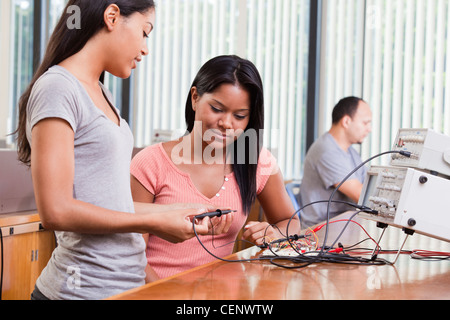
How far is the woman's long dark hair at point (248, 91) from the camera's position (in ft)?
5.30

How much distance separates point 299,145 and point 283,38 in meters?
0.97

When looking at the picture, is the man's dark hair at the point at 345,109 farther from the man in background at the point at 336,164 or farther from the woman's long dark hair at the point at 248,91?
the woman's long dark hair at the point at 248,91

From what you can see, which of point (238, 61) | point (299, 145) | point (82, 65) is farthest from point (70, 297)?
point (299, 145)

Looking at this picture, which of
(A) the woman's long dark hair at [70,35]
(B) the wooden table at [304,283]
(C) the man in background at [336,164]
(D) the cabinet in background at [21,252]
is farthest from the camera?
(C) the man in background at [336,164]

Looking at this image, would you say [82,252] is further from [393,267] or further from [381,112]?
[381,112]

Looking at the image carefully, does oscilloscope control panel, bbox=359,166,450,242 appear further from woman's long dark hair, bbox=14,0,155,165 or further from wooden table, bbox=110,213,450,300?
woman's long dark hair, bbox=14,0,155,165

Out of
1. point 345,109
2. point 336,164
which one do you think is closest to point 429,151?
point 336,164

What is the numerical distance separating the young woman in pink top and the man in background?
150 cm

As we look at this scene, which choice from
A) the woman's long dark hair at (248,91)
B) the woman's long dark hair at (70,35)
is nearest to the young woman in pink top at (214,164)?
the woman's long dark hair at (248,91)

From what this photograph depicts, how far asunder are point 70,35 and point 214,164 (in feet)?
2.44

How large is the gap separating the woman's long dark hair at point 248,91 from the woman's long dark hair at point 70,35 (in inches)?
21.6

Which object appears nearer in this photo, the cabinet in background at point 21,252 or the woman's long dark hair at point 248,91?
the woman's long dark hair at point 248,91

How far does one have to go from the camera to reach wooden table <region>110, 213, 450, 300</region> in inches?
37.8

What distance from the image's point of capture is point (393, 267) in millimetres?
1278
